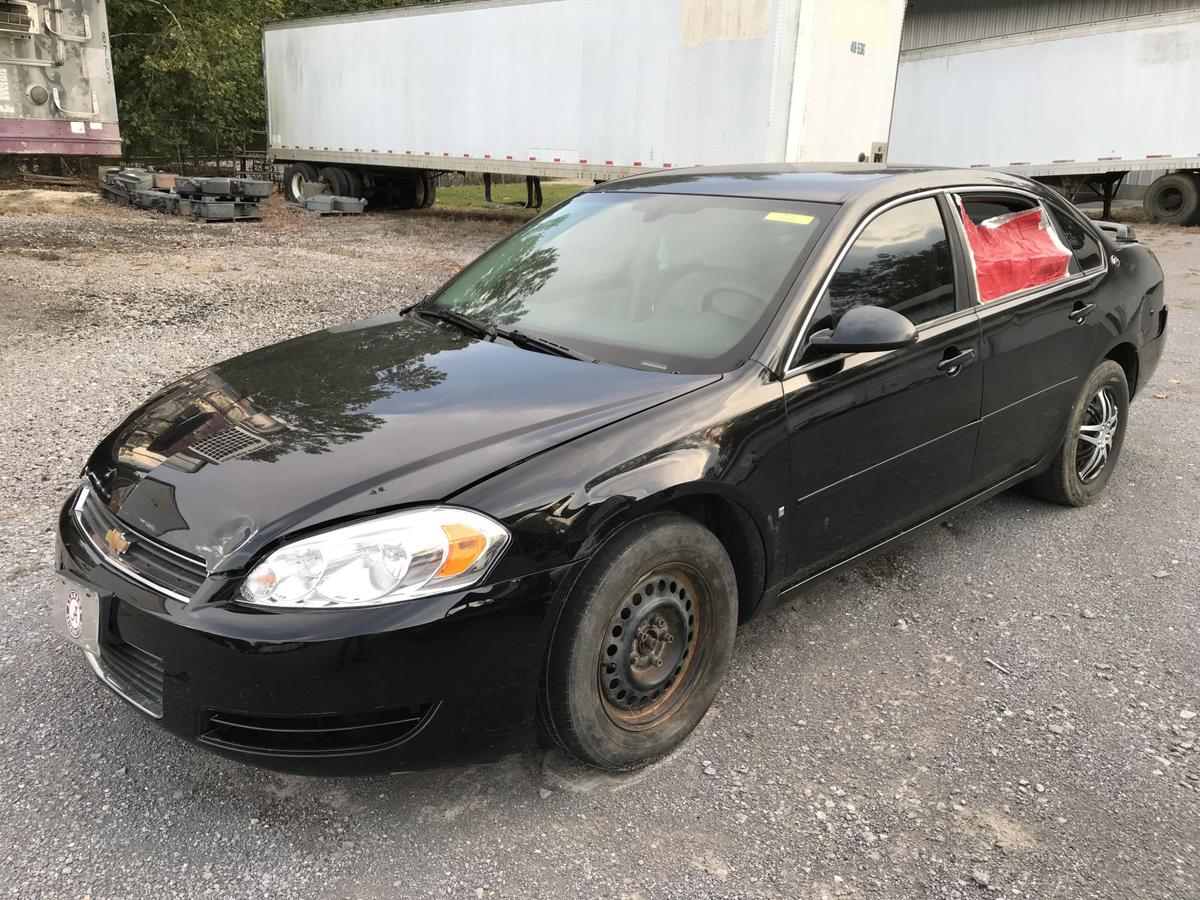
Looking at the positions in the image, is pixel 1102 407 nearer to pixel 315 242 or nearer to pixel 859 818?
pixel 859 818

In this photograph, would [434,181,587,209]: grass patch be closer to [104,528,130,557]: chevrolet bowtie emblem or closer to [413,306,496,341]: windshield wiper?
[413,306,496,341]: windshield wiper

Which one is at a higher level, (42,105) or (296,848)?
(42,105)

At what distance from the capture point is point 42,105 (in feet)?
38.0

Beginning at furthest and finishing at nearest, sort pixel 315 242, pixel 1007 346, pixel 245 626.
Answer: pixel 315 242 < pixel 1007 346 < pixel 245 626

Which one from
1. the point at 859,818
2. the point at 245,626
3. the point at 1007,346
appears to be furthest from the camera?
the point at 1007,346

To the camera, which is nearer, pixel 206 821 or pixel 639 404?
pixel 206 821

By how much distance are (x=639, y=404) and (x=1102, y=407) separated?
292cm

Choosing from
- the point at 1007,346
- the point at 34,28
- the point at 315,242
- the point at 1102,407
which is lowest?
the point at 315,242

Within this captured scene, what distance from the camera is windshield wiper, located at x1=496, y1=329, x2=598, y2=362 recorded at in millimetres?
3023

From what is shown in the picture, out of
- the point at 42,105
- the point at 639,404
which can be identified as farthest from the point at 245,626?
the point at 42,105

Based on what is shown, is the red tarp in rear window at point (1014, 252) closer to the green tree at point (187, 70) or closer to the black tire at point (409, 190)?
the black tire at point (409, 190)

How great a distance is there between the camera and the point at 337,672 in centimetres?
212

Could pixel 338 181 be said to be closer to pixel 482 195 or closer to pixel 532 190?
pixel 532 190

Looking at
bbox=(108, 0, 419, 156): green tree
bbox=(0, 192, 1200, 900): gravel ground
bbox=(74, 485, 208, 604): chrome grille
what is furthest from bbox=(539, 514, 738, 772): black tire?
bbox=(108, 0, 419, 156): green tree
